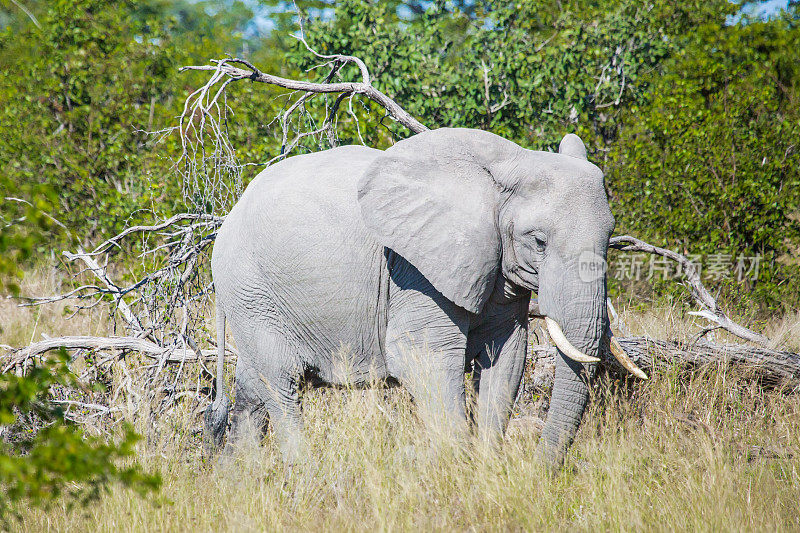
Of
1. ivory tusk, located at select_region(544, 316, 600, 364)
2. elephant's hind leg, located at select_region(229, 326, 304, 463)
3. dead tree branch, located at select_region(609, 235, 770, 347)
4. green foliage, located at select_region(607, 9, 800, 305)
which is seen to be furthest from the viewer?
green foliage, located at select_region(607, 9, 800, 305)

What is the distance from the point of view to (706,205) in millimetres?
7949

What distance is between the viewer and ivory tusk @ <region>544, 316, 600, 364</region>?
143 inches

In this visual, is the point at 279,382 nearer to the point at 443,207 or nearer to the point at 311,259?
the point at 311,259

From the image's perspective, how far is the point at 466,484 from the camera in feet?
11.9

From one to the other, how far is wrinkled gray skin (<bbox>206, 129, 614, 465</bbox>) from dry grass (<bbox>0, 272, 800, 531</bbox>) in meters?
0.27

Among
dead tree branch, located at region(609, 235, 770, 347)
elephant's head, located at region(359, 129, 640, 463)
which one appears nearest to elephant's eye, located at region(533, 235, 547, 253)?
elephant's head, located at region(359, 129, 640, 463)

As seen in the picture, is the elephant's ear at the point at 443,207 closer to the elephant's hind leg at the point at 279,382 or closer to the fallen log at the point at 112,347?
the elephant's hind leg at the point at 279,382

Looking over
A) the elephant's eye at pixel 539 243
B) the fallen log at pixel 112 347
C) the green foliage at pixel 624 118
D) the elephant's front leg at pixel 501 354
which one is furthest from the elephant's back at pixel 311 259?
the green foliage at pixel 624 118

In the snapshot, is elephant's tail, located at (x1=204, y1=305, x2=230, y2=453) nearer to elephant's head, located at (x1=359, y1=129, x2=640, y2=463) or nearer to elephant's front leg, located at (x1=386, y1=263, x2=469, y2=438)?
elephant's front leg, located at (x1=386, y1=263, x2=469, y2=438)

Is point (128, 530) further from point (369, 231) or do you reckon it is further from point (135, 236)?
point (135, 236)

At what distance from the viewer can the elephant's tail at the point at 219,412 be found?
16.1 feet

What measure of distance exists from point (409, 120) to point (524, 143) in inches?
95.7

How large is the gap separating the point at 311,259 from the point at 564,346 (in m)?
1.51

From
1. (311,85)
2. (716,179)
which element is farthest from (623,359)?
(716,179)
